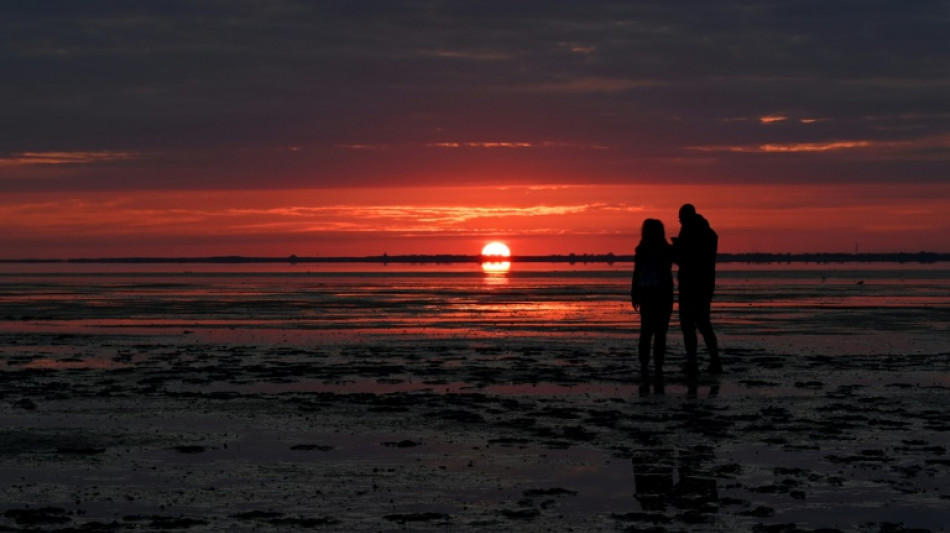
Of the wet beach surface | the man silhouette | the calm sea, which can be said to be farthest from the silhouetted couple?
the calm sea

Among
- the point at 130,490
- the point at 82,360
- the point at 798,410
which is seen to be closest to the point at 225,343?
the point at 82,360

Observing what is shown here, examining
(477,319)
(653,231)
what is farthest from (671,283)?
(477,319)

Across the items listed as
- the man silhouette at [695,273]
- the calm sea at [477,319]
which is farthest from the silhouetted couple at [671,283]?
the calm sea at [477,319]

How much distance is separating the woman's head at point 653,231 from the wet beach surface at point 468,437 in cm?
210

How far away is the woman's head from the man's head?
2.32ft

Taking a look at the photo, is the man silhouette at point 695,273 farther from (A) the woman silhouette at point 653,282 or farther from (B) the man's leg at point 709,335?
(A) the woman silhouette at point 653,282

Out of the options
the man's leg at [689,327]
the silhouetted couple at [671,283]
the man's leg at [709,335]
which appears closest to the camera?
the silhouetted couple at [671,283]

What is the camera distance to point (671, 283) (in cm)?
1780

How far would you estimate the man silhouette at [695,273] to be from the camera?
18.7 meters

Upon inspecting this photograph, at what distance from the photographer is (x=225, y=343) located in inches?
1026

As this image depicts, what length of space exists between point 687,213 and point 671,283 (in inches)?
60.5

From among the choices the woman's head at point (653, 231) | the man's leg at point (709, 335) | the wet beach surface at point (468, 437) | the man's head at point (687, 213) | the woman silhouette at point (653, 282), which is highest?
the man's head at point (687, 213)

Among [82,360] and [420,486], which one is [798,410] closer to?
[420,486]

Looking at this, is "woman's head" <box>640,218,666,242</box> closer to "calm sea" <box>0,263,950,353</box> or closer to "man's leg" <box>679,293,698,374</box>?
"man's leg" <box>679,293,698,374</box>
